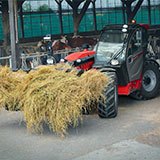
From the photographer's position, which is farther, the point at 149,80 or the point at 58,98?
the point at 149,80

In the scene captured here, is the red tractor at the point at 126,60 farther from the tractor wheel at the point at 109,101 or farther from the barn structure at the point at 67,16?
the barn structure at the point at 67,16

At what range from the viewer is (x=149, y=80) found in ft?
31.8

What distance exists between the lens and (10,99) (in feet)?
22.9

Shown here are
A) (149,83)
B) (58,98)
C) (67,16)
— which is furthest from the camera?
(67,16)

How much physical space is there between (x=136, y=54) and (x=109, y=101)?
2.03 meters

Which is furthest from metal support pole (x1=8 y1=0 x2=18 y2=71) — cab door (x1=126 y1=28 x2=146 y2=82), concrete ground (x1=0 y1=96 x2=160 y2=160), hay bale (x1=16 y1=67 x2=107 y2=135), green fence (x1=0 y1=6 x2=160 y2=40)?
green fence (x1=0 y1=6 x2=160 y2=40)

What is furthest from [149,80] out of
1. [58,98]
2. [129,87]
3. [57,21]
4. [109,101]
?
[57,21]

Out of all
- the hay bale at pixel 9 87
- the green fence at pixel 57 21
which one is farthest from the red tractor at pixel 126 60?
the green fence at pixel 57 21

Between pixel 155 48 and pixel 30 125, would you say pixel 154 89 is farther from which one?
pixel 155 48

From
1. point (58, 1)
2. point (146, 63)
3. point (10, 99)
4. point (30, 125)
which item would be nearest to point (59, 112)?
point (30, 125)

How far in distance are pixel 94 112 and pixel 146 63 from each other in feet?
7.87

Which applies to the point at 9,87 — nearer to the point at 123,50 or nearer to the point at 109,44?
the point at 123,50

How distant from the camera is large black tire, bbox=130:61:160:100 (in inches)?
369

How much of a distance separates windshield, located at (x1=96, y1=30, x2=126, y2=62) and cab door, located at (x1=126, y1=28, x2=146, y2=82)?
0.26 meters
